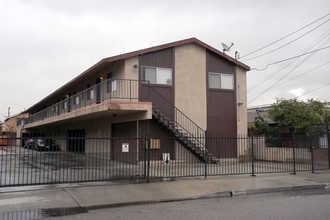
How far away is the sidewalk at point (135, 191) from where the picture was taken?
7.48 m

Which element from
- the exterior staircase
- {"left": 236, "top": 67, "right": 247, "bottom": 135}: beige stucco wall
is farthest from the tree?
the exterior staircase

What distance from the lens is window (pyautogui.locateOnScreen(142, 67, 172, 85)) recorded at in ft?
58.2

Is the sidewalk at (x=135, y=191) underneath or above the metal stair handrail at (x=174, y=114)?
underneath

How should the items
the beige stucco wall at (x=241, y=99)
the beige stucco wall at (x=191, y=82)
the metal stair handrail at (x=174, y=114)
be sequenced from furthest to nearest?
the beige stucco wall at (x=241, y=99), the beige stucco wall at (x=191, y=82), the metal stair handrail at (x=174, y=114)

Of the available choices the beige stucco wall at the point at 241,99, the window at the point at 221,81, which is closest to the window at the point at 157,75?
the window at the point at 221,81

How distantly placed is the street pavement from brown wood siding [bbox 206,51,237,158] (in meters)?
7.69

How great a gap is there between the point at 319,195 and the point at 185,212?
15.2ft

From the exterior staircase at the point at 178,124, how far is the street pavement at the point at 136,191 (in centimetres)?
482

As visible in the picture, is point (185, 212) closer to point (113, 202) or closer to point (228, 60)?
point (113, 202)

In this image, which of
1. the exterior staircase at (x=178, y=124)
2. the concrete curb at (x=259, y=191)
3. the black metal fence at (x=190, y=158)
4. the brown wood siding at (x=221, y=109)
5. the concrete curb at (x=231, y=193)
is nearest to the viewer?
Result: the concrete curb at (x=231, y=193)

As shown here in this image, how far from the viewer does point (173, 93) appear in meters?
18.3

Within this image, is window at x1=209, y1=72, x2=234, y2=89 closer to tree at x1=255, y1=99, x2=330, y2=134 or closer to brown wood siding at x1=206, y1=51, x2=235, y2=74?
brown wood siding at x1=206, y1=51, x2=235, y2=74

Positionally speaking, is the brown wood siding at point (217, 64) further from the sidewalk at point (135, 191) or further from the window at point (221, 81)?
the sidewalk at point (135, 191)

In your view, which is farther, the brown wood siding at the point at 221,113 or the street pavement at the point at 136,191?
the brown wood siding at the point at 221,113
